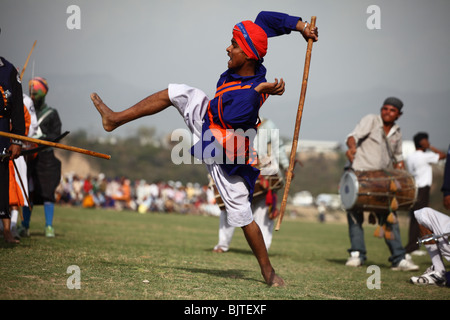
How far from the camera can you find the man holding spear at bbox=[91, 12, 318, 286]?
16.6 feet

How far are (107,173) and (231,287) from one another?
235ft

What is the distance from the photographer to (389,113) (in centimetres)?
904

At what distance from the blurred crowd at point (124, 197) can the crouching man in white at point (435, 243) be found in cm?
2746

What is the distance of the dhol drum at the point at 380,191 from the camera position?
8.56m

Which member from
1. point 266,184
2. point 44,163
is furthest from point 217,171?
point 44,163

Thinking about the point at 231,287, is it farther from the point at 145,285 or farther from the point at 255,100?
the point at 255,100

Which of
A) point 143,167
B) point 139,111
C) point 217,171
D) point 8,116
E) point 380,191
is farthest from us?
point 143,167

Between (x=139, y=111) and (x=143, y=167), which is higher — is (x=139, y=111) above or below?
above

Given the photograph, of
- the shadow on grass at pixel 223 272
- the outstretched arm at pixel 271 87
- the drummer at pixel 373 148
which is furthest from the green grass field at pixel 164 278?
the outstretched arm at pixel 271 87

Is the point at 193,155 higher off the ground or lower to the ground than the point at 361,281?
higher

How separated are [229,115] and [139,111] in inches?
35.0

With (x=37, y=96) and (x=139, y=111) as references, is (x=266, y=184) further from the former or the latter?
Result: (x=139, y=111)

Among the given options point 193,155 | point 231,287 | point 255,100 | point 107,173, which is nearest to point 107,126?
point 193,155
